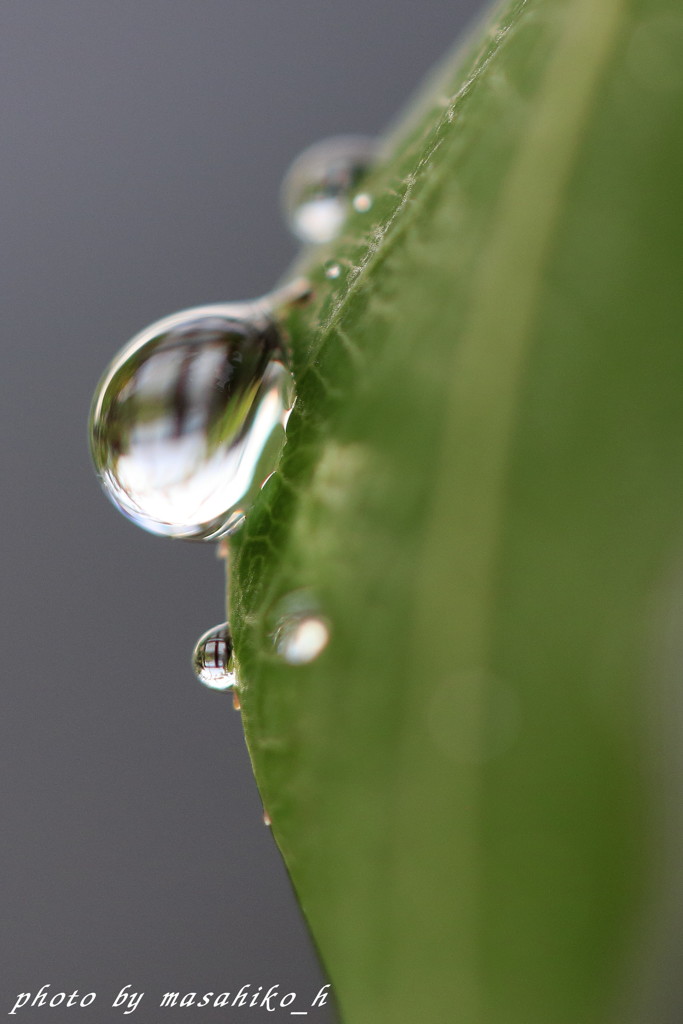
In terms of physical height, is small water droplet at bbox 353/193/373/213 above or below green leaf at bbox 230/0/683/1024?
above

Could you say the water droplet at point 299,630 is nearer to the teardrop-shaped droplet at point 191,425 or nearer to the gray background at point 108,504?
the teardrop-shaped droplet at point 191,425

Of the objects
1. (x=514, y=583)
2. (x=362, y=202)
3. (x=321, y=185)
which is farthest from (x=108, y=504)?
(x=514, y=583)

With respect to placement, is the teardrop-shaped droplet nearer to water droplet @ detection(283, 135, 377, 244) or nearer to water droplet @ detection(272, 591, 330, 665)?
water droplet @ detection(272, 591, 330, 665)

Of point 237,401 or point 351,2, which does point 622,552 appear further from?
point 351,2

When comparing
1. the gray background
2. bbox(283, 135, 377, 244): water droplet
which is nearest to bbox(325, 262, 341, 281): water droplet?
bbox(283, 135, 377, 244): water droplet

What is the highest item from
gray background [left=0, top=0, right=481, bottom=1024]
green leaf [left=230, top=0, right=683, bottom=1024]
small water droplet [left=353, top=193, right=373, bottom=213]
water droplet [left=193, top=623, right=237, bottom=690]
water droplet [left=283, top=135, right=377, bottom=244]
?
gray background [left=0, top=0, right=481, bottom=1024]

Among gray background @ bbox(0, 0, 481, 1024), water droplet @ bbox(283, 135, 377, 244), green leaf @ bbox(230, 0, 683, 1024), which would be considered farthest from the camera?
gray background @ bbox(0, 0, 481, 1024)
